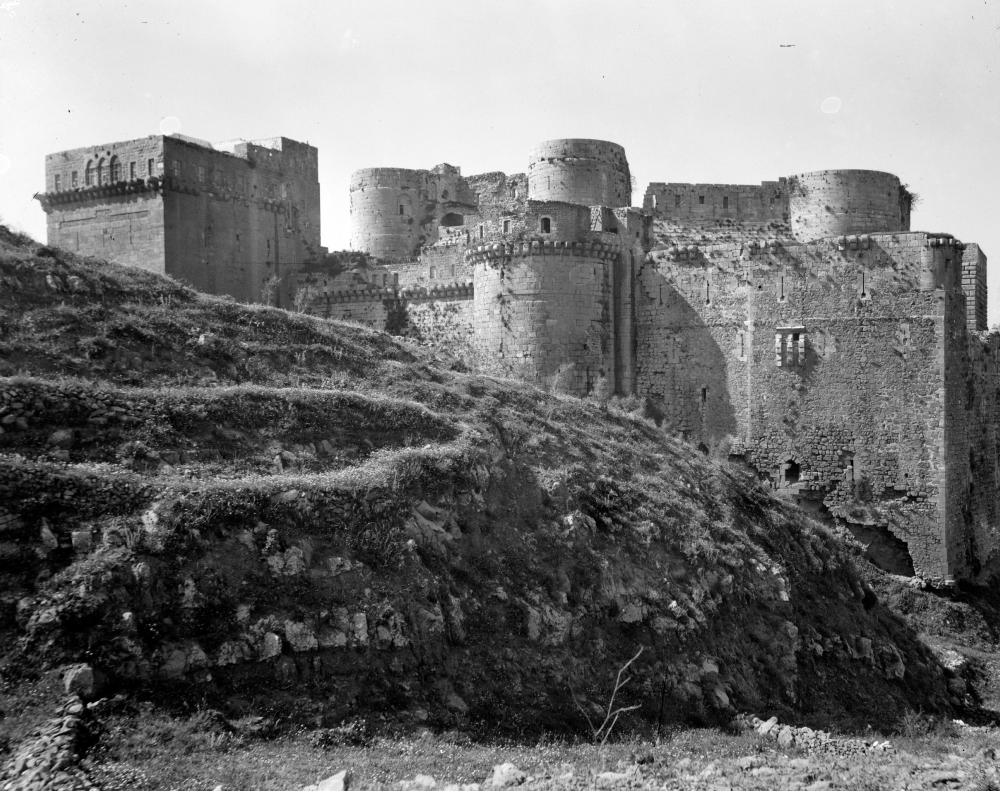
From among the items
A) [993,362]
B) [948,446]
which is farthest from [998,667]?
[993,362]

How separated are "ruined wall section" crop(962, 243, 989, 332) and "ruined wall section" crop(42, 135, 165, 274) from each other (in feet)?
70.1

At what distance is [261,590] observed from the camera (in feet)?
36.3

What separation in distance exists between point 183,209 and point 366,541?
19182 millimetres

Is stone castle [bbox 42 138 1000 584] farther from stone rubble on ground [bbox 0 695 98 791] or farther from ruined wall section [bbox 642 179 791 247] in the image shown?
stone rubble on ground [bbox 0 695 98 791]

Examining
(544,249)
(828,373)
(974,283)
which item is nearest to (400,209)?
(544,249)

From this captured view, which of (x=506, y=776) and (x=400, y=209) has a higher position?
(x=400, y=209)

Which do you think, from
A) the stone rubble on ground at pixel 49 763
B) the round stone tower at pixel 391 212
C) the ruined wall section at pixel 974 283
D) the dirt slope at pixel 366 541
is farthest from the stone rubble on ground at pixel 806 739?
the round stone tower at pixel 391 212

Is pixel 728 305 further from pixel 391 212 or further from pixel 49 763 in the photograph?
pixel 49 763

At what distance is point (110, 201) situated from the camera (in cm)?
2878

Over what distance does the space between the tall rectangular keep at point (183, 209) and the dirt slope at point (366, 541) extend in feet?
30.4

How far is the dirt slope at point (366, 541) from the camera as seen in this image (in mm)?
10406

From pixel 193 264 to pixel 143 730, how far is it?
2150cm

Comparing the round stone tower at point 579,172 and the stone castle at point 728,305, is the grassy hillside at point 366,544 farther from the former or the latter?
the round stone tower at point 579,172

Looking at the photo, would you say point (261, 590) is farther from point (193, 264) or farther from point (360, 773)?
point (193, 264)
